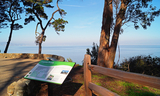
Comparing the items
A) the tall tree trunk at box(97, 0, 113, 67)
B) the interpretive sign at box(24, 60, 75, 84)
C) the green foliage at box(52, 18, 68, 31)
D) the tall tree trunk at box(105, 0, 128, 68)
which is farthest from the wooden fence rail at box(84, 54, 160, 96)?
the green foliage at box(52, 18, 68, 31)

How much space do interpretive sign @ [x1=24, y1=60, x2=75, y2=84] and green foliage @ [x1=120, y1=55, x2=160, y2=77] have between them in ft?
23.5

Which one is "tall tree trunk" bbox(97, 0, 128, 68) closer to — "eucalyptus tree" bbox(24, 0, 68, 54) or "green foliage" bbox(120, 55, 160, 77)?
"green foliage" bbox(120, 55, 160, 77)

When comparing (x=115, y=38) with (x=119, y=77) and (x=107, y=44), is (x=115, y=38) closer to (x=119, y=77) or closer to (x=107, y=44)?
(x=107, y=44)

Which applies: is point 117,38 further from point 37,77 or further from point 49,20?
point 49,20

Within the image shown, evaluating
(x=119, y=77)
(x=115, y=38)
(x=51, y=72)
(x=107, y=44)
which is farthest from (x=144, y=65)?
(x=51, y=72)

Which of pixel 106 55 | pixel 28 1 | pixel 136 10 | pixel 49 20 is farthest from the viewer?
pixel 49 20

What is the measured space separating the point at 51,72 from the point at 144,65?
8.39m

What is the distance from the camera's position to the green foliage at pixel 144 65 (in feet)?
30.0

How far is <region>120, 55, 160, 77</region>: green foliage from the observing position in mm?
9133

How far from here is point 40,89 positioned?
414cm

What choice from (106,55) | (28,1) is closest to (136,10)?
(106,55)

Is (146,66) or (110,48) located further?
(146,66)

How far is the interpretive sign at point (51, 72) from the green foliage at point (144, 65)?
7.16 metres

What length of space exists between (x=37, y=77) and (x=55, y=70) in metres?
0.45
